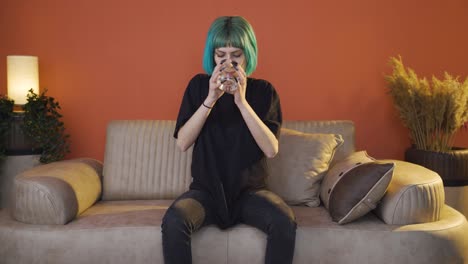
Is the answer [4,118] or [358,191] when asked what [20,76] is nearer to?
[4,118]

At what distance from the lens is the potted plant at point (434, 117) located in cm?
268

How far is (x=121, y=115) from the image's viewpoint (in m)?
3.07

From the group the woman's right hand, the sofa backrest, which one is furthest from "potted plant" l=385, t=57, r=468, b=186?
the woman's right hand

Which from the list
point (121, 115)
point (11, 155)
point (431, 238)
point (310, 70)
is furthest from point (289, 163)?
point (11, 155)

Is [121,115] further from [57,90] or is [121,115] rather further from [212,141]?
[212,141]

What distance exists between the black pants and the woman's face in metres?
0.55

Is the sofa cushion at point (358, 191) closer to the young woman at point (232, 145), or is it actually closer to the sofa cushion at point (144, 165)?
the young woman at point (232, 145)

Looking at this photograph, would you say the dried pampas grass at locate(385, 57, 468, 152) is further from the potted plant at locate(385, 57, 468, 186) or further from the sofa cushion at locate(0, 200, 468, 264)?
the sofa cushion at locate(0, 200, 468, 264)

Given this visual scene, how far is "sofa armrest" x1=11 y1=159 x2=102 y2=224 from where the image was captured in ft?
6.39

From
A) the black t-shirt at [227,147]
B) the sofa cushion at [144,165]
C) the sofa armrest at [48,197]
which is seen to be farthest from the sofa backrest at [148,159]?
the black t-shirt at [227,147]

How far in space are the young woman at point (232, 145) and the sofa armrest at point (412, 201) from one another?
17.0 inches

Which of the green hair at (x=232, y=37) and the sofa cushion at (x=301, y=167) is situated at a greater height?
the green hair at (x=232, y=37)

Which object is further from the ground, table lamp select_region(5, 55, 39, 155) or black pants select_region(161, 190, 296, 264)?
table lamp select_region(5, 55, 39, 155)

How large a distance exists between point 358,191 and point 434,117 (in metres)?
1.13
